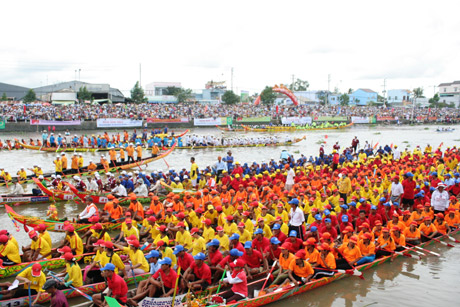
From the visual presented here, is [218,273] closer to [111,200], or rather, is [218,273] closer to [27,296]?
[27,296]

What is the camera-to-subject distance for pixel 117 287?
586 centimetres

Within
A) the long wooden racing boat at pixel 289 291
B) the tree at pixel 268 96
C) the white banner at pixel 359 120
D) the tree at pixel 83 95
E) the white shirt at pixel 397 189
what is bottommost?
the long wooden racing boat at pixel 289 291

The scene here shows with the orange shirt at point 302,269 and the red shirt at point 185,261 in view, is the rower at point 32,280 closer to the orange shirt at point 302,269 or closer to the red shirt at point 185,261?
the red shirt at point 185,261

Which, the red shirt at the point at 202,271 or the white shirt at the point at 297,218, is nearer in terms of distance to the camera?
the red shirt at the point at 202,271

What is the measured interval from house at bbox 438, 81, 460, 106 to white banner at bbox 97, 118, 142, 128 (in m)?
81.7

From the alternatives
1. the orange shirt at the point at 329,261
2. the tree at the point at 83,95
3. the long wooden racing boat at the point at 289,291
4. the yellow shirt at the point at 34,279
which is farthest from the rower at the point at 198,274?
the tree at the point at 83,95

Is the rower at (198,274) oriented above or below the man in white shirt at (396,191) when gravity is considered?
below

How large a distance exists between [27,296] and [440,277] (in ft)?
26.4

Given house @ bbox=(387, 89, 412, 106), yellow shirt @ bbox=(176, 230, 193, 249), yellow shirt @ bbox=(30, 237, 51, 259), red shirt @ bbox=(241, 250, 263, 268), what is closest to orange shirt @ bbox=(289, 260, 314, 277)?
red shirt @ bbox=(241, 250, 263, 268)

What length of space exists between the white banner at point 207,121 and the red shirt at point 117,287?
38759 mm

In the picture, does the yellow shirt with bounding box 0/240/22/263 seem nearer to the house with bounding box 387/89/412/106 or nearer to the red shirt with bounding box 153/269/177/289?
the red shirt with bounding box 153/269/177/289

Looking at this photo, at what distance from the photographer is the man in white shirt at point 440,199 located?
978 centimetres

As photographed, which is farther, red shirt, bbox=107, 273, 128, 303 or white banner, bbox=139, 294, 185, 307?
white banner, bbox=139, 294, 185, 307

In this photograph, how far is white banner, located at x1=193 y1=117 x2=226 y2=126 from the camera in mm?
44219
